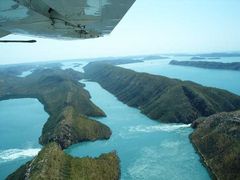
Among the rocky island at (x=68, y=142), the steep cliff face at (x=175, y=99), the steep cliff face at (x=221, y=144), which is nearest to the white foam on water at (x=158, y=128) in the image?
the steep cliff face at (x=175, y=99)

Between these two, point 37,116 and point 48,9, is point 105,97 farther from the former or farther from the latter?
point 48,9

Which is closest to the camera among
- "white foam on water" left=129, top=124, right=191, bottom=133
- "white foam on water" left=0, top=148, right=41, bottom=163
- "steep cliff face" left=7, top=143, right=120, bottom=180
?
"steep cliff face" left=7, top=143, right=120, bottom=180

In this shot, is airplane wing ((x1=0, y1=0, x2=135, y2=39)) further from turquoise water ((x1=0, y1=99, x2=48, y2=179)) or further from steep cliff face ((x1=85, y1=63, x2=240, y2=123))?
steep cliff face ((x1=85, y1=63, x2=240, y2=123))

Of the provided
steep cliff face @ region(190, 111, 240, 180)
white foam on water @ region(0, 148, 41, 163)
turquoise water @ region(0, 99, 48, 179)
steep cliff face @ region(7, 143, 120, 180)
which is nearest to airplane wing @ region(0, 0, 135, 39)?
steep cliff face @ region(7, 143, 120, 180)

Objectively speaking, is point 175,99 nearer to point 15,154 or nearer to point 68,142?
point 68,142

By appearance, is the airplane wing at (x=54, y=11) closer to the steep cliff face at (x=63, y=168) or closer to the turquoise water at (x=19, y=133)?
the steep cliff face at (x=63, y=168)

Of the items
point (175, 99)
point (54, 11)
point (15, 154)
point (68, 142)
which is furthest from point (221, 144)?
point (54, 11)
